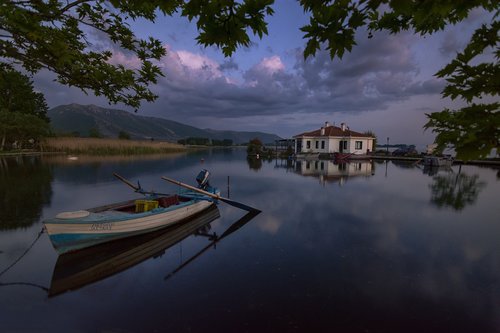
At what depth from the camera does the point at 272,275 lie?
310 inches

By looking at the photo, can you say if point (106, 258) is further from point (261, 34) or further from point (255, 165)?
point (255, 165)

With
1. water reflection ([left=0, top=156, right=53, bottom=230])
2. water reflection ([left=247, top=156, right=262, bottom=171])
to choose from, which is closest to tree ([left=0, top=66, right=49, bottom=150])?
water reflection ([left=0, top=156, right=53, bottom=230])

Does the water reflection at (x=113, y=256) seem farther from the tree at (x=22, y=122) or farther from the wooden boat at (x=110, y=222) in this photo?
the tree at (x=22, y=122)

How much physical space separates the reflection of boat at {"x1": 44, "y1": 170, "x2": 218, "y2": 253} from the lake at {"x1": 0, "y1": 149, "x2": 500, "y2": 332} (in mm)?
511

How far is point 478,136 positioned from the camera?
2230 mm

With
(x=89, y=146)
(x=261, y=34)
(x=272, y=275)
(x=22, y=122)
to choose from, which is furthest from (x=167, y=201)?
(x=89, y=146)

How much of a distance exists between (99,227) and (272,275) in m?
6.36

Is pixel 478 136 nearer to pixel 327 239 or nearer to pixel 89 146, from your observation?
pixel 327 239

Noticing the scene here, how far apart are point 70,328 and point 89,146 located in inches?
2235

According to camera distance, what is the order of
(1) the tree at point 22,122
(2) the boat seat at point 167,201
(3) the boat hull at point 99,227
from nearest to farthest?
(3) the boat hull at point 99,227
(2) the boat seat at point 167,201
(1) the tree at point 22,122

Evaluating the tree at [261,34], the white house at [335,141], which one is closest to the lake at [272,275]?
the tree at [261,34]

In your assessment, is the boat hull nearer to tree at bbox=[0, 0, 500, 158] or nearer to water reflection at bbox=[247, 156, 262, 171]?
tree at bbox=[0, 0, 500, 158]

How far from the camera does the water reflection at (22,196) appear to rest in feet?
41.2

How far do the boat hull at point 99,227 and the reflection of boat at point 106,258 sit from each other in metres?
0.29
